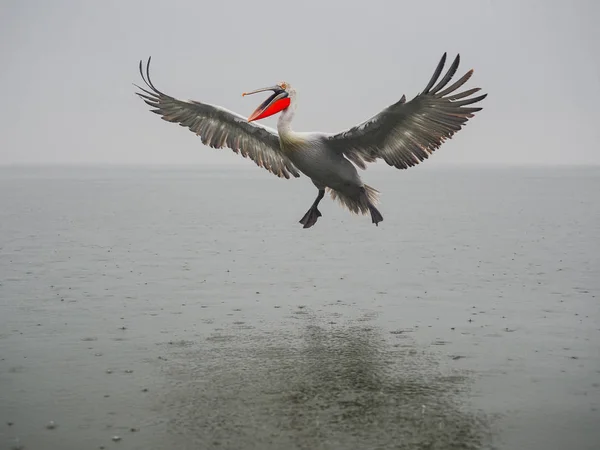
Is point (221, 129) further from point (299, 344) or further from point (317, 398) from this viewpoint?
point (317, 398)

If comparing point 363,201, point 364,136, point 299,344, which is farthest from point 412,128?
point 299,344

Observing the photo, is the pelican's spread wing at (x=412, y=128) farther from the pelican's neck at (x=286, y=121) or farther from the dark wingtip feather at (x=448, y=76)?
the pelican's neck at (x=286, y=121)

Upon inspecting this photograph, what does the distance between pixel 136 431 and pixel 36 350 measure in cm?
416

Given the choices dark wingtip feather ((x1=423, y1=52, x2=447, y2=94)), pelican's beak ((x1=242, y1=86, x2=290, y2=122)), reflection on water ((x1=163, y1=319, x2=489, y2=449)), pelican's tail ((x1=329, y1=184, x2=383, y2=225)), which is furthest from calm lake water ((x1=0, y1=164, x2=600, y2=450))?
dark wingtip feather ((x1=423, y1=52, x2=447, y2=94))

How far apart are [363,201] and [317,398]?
407 centimetres

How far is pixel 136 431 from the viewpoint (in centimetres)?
955

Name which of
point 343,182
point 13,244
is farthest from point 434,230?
point 343,182

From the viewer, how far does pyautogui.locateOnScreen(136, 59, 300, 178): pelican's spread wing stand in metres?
15.1

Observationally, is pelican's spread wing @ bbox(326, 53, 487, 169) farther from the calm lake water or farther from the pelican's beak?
the calm lake water

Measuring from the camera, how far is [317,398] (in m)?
10.7

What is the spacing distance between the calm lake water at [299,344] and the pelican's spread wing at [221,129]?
2996mm

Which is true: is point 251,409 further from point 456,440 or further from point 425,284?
point 425,284

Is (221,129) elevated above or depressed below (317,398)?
above

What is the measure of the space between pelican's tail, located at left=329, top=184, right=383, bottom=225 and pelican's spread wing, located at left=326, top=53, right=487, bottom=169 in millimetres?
528
